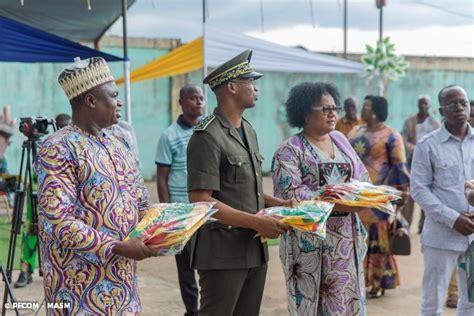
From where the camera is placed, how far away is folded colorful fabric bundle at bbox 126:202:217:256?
2.90 metres

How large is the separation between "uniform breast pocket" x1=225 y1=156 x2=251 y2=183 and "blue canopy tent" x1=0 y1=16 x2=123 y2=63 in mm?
3842

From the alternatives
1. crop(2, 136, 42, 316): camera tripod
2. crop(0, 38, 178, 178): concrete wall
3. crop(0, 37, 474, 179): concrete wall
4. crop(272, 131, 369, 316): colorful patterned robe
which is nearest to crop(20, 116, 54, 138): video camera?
crop(2, 136, 42, 316): camera tripod

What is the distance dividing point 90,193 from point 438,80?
20.4m

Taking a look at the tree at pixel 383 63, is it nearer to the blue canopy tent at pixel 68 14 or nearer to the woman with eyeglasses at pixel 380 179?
the blue canopy tent at pixel 68 14

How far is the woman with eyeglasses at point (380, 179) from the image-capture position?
691 cm

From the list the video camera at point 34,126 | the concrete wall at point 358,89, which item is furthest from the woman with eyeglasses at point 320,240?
the concrete wall at point 358,89

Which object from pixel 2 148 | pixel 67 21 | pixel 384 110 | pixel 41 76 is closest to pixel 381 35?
pixel 41 76

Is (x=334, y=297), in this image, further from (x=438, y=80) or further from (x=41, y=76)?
(x=438, y=80)

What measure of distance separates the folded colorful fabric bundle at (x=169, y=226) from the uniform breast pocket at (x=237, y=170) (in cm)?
72

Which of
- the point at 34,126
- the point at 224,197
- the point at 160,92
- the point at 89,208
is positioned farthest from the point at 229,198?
the point at 160,92

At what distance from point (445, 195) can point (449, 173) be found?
156 millimetres

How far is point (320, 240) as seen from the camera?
4.38m

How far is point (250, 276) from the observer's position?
13.1 feet

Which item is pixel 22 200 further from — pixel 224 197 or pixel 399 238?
pixel 399 238
